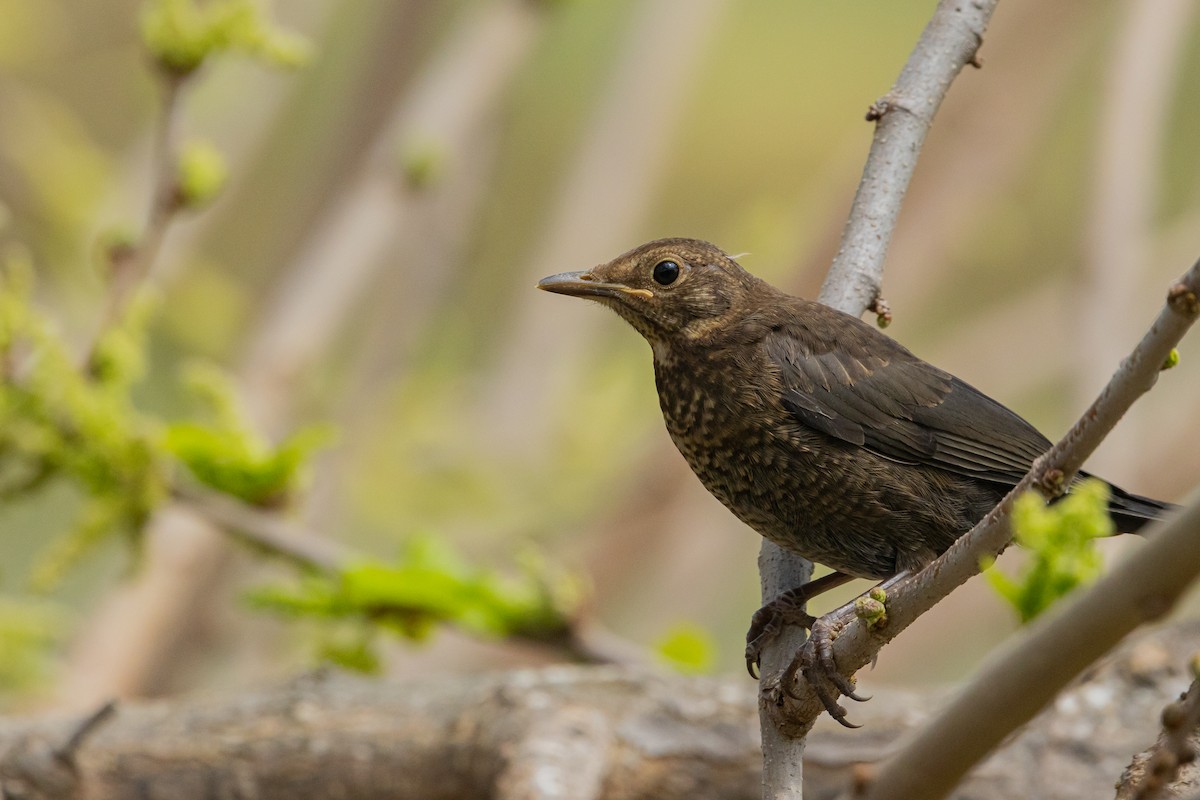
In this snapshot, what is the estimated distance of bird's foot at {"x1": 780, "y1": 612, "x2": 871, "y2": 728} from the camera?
2.06m

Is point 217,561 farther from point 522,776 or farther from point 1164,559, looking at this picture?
point 1164,559

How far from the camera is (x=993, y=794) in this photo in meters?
2.84

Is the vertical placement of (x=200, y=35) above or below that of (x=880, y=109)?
below

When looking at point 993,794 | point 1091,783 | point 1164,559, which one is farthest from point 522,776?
point 1164,559

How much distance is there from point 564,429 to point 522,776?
9.18 ft

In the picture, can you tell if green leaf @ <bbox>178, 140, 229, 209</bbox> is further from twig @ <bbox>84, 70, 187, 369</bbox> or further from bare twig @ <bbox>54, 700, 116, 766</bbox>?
bare twig @ <bbox>54, 700, 116, 766</bbox>

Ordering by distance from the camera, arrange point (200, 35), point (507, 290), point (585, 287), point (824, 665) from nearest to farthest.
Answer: point (824, 665) → point (585, 287) → point (200, 35) → point (507, 290)

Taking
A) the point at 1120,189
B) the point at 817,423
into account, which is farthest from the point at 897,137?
the point at 1120,189

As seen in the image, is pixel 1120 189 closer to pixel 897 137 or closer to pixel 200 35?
pixel 897 137

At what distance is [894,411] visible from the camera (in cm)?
271

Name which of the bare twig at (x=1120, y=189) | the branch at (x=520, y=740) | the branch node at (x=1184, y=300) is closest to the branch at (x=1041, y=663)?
the branch node at (x=1184, y=300)

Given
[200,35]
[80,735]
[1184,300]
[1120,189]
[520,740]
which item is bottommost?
[80,735]

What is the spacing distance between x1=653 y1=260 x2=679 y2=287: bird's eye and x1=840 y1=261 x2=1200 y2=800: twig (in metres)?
1.42

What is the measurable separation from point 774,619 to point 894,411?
1.73 ft
